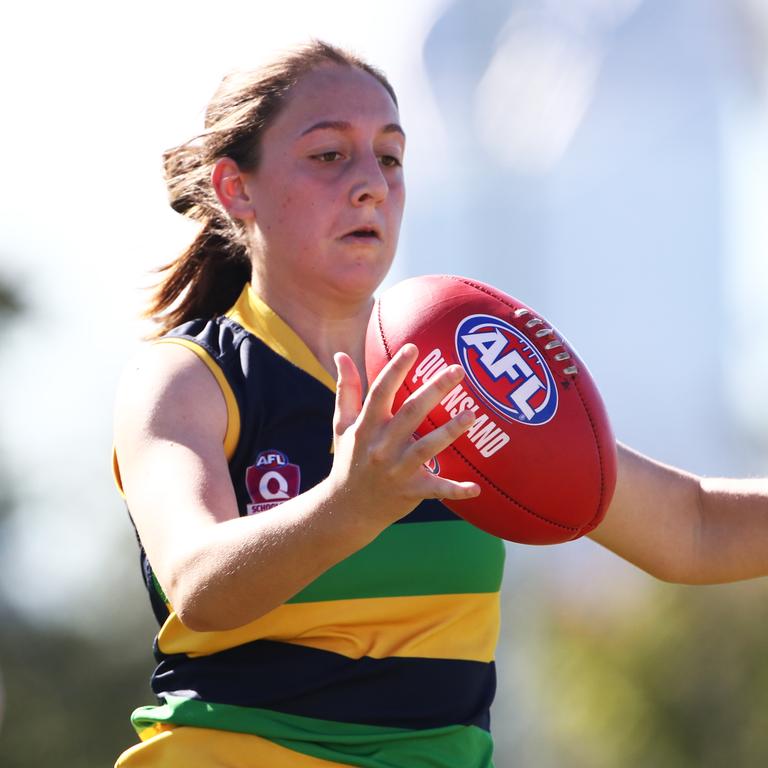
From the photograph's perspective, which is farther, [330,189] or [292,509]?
[330,189]

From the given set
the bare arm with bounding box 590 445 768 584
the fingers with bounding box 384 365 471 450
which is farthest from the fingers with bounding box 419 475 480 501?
the bare arm with bounding box 590 445 768 584

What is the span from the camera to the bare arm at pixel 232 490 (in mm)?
2818

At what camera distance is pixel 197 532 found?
3180 millimetres

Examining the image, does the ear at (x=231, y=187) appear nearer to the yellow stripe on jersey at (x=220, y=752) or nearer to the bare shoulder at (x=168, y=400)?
the bare shoulder at (x=168, y=400)

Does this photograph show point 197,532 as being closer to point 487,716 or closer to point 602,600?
point 487,716

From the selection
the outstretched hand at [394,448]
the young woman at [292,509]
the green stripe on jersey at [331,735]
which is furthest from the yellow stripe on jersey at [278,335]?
the outstretched hand at [394,448]

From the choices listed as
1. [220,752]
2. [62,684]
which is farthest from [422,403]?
[62,684]

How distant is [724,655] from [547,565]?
525 centimetres

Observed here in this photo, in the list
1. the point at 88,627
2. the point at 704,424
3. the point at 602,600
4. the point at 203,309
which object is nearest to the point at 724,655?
the point at 602,600

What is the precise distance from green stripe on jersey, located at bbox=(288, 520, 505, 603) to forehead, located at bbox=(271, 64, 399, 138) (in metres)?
1.06

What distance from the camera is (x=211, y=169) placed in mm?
4305

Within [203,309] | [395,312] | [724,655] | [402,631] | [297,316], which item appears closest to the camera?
[395,312]

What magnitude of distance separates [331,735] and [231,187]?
1495 millimetres

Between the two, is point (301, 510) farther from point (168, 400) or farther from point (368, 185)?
point (368, 185)
